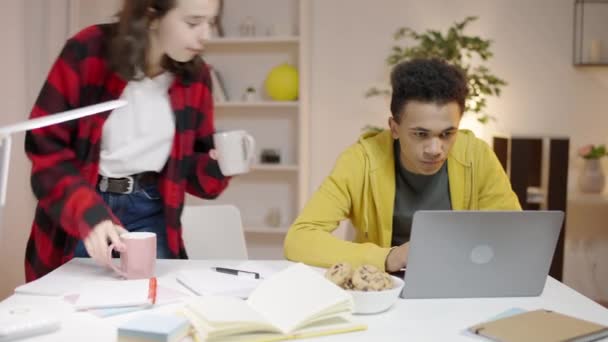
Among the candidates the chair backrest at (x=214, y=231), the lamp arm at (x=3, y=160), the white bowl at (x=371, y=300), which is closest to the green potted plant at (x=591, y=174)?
the chair backrest at (x=214, y=231)

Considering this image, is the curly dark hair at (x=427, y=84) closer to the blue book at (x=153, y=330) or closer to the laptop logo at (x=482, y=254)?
the laptop logo at (x=482, y=254)

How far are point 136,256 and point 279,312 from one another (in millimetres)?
400

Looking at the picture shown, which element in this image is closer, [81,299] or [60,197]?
[81,299]

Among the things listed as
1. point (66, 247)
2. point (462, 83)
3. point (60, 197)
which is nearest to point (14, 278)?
point (66, 247)

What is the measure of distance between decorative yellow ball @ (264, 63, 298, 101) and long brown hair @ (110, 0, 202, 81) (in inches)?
81.8

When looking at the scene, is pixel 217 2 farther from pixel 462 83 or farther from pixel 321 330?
pixel 321 330

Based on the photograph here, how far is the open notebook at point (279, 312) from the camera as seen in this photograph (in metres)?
0.96

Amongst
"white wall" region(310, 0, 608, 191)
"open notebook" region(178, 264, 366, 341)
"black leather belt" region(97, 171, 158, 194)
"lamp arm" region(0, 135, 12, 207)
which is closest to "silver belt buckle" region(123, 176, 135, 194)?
"black leather belt" region(97, 171, 158, 194)

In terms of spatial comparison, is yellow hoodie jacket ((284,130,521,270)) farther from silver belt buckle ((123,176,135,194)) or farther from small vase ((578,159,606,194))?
→ small vase ((578,159,606,194))

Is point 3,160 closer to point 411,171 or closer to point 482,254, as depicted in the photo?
point 482,254

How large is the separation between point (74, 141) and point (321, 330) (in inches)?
33.0

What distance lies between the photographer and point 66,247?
1550 mm

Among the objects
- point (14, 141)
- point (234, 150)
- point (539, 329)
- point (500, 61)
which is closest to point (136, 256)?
point (234, 150)

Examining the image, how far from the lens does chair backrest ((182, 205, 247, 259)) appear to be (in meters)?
1.92
